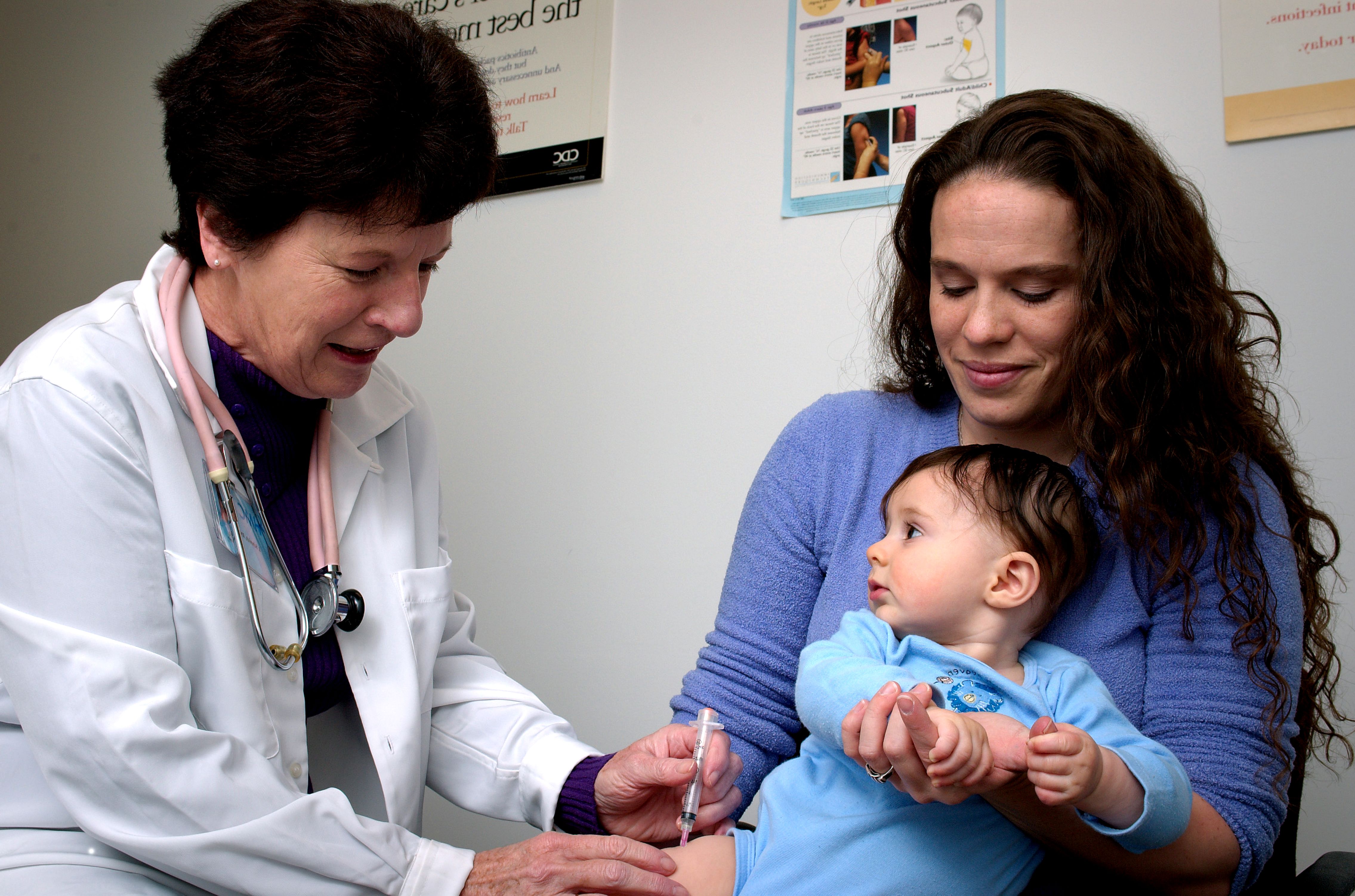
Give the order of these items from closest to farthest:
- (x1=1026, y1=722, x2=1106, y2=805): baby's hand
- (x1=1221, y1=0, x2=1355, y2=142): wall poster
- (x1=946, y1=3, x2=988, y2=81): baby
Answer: (x1=1026, y1=722, x2=1106, y2=805): baby's hand
(x1=1221, y1=0, x2=1355, y2=142): wall poster
(x1=946, y1=3, x2=988, y2=81): baby

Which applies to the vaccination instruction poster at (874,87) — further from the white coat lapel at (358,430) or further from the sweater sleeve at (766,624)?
the white coat lapel at (358,430)

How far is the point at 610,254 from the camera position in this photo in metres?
2.34

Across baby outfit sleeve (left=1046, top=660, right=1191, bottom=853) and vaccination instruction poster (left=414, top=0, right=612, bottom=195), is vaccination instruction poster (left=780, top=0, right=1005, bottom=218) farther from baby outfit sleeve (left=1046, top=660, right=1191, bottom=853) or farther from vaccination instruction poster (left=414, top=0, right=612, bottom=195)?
baby outfit sleeve (left=1046, top=660, right=1191, bottom=853)

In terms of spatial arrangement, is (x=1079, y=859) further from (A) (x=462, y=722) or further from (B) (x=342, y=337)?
(B) (x=342, y=337)

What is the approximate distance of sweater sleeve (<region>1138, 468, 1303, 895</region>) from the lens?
1.05 meters

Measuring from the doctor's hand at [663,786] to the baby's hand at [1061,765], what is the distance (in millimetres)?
455

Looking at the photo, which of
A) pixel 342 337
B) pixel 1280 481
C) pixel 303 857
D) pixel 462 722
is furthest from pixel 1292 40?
pixel 303 857

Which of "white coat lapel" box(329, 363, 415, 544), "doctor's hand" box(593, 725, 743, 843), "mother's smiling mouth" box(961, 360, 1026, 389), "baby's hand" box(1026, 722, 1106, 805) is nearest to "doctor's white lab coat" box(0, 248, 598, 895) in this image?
"white coat lapel" box(329, 363, 415, 544)

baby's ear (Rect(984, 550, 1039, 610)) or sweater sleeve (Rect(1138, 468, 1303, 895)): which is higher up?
baby's ear (Rect(984, 550, 1039, 610))

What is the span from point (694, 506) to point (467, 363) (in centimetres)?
75

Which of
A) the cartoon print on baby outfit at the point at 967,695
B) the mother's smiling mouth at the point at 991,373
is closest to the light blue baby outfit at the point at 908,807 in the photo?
the cartoon print on baby outfit at the point at 967,695

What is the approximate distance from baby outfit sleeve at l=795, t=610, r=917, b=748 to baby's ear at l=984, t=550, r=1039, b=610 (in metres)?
0.11

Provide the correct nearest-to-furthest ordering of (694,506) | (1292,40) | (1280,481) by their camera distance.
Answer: (1280,481), (1292,40), (694,506)

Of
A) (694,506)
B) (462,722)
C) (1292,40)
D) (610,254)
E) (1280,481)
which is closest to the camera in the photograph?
(1280,481)
